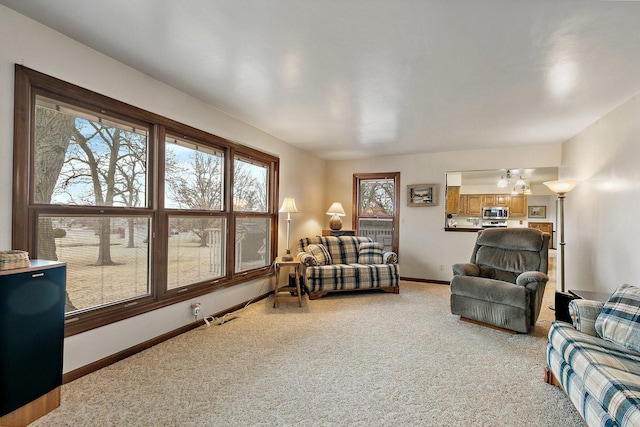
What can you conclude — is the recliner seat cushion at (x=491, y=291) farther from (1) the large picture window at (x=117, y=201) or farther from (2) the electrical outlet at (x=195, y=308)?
(2) the electrical outlet at (x=195, y=308)

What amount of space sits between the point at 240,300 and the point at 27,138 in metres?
2.63

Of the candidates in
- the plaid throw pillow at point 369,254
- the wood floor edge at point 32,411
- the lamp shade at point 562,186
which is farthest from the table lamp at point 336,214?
the wood floor edge at point 32,411

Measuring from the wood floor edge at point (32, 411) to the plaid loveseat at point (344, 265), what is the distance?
2.84 m

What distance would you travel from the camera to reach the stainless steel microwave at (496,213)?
725cm

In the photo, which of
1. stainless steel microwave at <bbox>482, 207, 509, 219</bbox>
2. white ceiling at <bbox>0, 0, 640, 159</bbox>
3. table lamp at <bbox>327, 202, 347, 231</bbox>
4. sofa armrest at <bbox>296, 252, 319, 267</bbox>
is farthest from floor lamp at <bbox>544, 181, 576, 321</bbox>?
stainless steel microwave at <bbox>482, 207, 509, 219</bbox>

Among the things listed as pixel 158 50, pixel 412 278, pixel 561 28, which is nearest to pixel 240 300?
pixel 158 50

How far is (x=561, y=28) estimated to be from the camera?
1.77 metres

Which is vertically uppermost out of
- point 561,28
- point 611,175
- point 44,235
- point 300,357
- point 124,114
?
point 561,28

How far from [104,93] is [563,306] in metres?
4.15

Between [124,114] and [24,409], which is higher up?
[124,114]

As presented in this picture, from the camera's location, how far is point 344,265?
14.9 feet

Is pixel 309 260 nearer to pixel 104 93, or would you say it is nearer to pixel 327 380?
pixel 327 380

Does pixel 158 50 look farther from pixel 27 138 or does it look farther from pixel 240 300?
pixel 240 300

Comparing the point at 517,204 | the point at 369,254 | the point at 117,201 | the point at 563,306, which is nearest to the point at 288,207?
the point at 369,254
